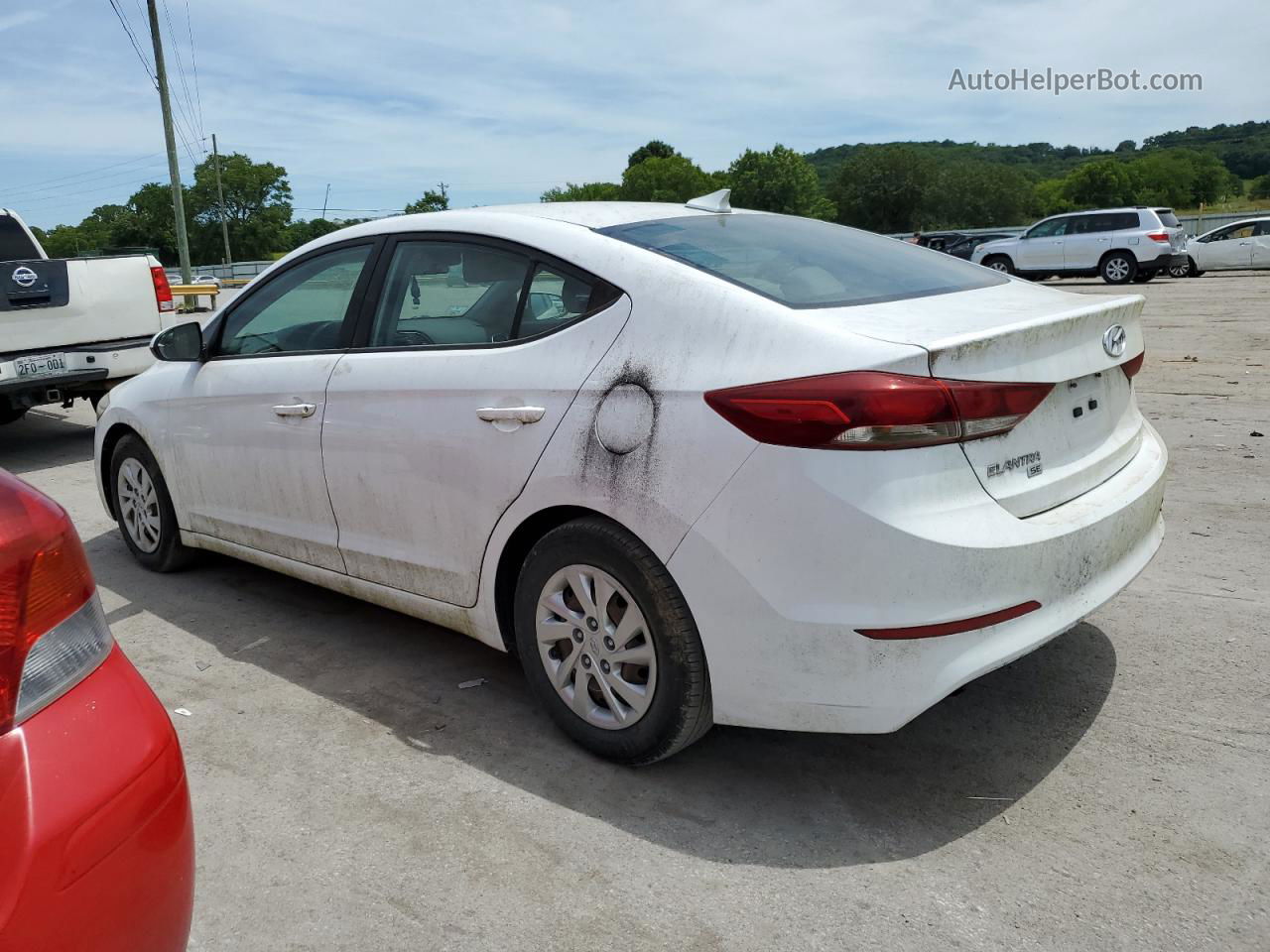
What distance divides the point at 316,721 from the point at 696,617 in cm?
152

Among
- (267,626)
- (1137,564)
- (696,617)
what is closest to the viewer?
(696,617)

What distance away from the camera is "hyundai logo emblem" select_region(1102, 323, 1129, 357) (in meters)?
3.04

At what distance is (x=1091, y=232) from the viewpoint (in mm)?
24969

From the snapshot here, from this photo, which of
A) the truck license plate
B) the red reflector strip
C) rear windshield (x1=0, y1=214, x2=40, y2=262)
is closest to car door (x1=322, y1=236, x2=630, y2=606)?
the red reflector strip

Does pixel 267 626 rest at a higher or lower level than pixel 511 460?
lower

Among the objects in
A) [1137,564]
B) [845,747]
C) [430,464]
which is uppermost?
[430,464]

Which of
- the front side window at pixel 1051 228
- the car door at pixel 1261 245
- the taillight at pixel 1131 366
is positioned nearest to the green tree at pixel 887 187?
the front side window at pixel 1051 228

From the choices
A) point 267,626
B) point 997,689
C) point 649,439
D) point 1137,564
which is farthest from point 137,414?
point 1137,564

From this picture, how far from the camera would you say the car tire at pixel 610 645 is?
280 cm

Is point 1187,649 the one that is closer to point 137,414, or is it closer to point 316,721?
→ point 316,721

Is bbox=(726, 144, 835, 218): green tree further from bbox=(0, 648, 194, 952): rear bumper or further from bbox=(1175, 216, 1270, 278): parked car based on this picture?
bbox=(0, 648, 194, 952): rear bumper

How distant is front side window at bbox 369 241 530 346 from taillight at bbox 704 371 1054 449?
1.07 metres

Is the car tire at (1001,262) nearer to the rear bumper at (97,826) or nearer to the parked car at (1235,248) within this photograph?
the parked car at (1235,248)

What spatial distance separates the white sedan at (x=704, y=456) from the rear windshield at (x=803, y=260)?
0.02 m
